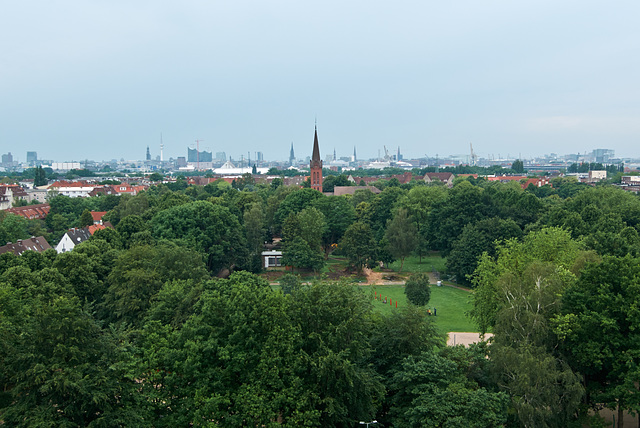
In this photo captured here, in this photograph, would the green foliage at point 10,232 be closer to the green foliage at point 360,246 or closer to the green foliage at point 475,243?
the green foliage at point 360,246

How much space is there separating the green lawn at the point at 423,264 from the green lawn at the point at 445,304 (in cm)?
658

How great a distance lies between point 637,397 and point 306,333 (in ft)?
37.2

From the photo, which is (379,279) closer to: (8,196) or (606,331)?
(606,331)

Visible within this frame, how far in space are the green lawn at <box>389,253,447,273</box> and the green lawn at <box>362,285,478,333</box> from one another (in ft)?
21.6

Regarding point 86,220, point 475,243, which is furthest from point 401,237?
point 86,220

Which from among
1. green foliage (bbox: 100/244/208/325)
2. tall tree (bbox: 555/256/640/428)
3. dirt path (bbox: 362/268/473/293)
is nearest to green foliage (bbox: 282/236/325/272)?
dirt path (bbox: 362/268/473/293)

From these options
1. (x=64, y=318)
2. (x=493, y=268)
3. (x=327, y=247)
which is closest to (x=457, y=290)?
(x=493, y=268)

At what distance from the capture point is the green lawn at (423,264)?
49.0 meters

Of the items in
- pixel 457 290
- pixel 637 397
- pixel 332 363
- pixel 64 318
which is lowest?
pixel 457 290

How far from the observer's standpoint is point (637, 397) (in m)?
16.6

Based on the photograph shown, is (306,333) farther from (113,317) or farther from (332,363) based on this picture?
(113,317)

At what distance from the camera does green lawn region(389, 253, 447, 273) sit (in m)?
49.0

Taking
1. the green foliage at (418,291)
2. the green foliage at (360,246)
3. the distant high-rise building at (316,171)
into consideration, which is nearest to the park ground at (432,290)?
the green foliage at (418,291)

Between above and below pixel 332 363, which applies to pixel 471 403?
below
